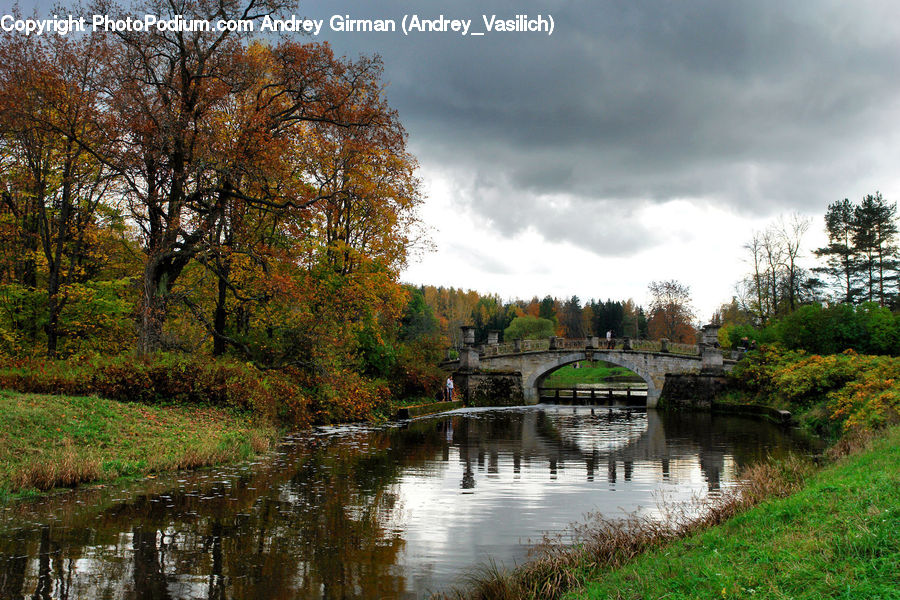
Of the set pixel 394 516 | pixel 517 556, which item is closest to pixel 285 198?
pixel 394 516

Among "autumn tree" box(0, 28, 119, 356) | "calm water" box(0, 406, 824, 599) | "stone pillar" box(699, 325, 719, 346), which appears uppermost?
"autumn tree" box(0, 28, 119, 356)

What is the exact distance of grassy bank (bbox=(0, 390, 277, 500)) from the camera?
1061 cm

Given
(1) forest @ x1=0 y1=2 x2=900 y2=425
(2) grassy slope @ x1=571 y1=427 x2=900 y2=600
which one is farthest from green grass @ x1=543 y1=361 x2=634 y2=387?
(2) grassy slope @ x1=571 y1=427 x2=900 y2=600

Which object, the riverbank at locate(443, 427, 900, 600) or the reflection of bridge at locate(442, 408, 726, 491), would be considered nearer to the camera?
the riverbank at locate(443, 427, 900, 600)

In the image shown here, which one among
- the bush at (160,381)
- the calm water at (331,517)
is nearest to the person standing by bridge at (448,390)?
the bush at (160,381)

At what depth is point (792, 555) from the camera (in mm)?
5461

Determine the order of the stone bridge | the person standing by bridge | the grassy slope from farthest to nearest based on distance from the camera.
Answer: the stone bridge, the person standing by bridge, the grassy slope

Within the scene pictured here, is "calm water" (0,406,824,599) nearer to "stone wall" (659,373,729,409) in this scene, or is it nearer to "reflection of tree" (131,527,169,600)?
"reflection of tree" (131,527,169,600)

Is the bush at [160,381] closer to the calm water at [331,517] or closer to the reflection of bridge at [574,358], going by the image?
the calm water at [331,517]

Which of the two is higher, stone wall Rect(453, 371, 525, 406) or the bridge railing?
the bridge railing

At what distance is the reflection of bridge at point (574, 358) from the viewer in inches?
1658

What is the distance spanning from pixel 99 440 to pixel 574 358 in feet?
116

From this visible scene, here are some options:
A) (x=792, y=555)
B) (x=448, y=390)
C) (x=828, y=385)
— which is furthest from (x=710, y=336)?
(x=792, y=555)

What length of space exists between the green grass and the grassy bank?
2100 inches
